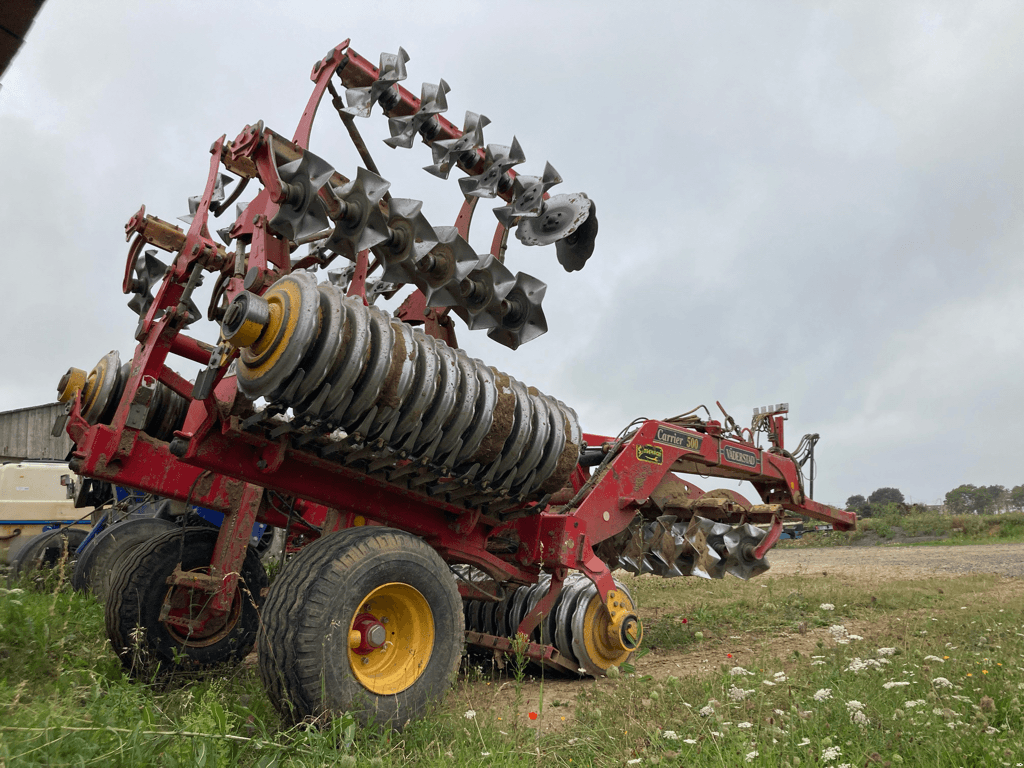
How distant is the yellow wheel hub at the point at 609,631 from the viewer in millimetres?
5273

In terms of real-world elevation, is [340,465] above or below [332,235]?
below

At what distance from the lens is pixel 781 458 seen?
734 cm

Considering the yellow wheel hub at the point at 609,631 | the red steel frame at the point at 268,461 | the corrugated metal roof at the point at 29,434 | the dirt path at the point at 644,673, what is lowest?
the dirt path at the point at 644,673

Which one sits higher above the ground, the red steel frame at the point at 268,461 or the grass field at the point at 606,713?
the red steel frame at the point at 268,461

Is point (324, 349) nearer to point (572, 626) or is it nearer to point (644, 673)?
point (572, 626)

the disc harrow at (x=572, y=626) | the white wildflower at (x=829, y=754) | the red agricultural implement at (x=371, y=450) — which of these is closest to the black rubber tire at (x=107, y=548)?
the red agricultural implement at (x=371, y=450)

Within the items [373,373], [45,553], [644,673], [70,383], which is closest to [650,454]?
[644,673]

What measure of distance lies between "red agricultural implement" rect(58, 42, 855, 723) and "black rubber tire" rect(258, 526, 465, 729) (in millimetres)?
12

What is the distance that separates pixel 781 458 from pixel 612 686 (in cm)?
345

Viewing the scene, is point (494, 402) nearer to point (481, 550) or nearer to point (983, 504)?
point (481, 550)

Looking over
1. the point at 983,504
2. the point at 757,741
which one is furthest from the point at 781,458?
the point at 983,504

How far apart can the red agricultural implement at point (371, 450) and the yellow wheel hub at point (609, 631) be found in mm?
20

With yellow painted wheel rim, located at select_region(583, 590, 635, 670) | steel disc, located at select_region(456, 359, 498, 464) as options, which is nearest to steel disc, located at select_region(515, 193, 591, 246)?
steel disc, located at select_region(456, 359, 498, 464)

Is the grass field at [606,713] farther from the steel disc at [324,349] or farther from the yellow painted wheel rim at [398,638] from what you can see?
the steel disc at [324,349]
